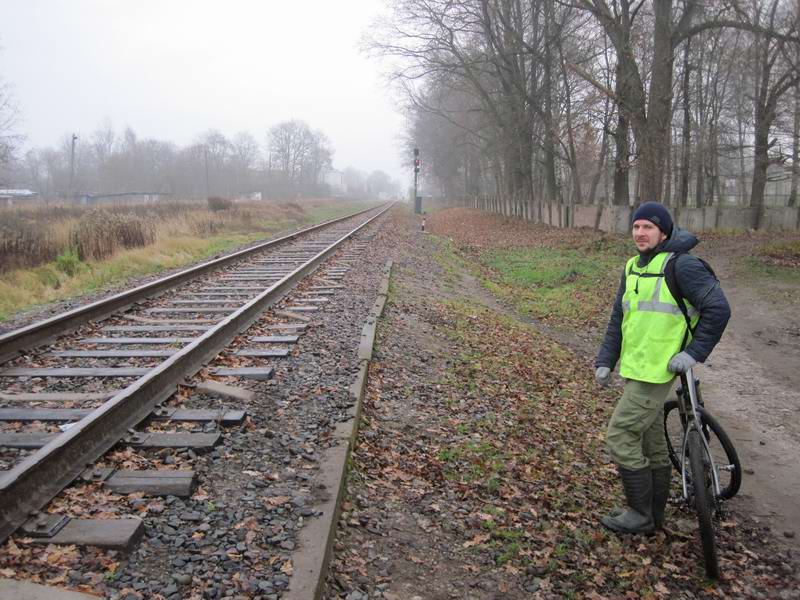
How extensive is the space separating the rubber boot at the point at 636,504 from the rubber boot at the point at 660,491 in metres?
0.05

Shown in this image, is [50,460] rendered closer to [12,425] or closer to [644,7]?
[12,425]

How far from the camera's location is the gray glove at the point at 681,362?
3.61m

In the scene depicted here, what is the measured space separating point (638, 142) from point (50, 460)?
67.6 ft

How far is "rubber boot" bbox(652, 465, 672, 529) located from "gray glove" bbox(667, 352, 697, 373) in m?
0.81

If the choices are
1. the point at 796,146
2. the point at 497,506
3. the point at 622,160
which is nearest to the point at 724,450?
the point at 497,506

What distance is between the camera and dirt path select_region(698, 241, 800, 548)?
484 centimetres

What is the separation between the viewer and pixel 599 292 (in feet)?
44.5

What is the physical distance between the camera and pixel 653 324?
381 cm

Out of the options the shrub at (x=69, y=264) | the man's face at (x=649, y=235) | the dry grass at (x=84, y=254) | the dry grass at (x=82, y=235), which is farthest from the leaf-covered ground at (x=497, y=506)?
the dry grass at (x=82, y=235)

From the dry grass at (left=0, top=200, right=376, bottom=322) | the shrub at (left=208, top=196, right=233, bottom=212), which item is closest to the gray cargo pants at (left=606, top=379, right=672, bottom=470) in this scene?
the dry grass at (left=0, top=200, right=376, bottom=322)

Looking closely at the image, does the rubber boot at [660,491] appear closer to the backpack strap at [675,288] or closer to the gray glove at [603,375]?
the gray glove at [603,375]

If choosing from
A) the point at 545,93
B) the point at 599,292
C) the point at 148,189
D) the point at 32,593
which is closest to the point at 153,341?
the point at 32,593

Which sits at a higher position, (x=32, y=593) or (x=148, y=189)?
(x=148, y=189)

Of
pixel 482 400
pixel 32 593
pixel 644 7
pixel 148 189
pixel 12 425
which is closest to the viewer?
pixel 32 593
